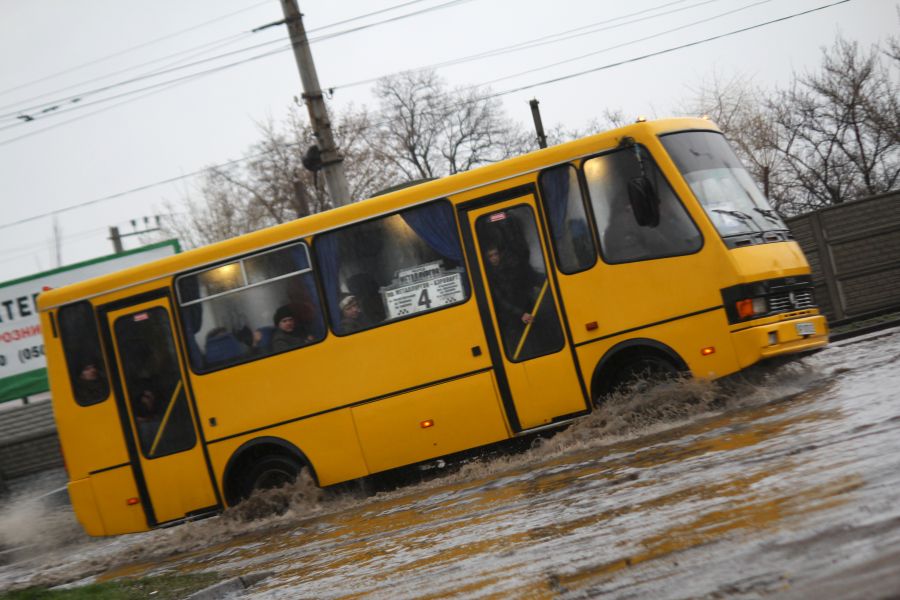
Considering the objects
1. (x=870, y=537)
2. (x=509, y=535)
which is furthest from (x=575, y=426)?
(x=870, y=537)

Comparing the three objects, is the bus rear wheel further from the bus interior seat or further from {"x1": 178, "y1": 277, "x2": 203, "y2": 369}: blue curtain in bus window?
{"x1": 178, "y1": 277, "x2": 203, "y2": 369}: blue curtain in bus window

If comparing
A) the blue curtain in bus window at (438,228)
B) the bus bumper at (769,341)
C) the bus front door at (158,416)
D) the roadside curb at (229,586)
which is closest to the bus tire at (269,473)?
the bus front door at (158,416)

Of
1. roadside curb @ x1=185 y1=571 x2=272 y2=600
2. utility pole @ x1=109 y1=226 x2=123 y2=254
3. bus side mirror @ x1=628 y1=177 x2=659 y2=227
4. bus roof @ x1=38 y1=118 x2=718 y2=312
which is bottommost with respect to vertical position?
roadside curb @ x1=185 y1=571 x2=272 y2=600

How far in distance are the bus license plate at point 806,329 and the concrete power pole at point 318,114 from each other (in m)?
11.3

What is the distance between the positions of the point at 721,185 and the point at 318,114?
11062 mm

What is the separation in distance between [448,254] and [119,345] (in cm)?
439

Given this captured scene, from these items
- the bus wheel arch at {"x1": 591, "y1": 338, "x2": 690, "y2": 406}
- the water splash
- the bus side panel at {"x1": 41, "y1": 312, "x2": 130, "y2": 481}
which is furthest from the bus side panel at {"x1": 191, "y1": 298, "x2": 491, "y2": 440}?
the bus wheel arch at {"x1": 591, "y1": 338, "x2": 690, "y2": 406}

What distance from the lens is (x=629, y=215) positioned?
1127 centimetres

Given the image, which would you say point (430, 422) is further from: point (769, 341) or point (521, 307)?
point (769, 341)

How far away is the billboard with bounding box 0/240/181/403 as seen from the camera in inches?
1104

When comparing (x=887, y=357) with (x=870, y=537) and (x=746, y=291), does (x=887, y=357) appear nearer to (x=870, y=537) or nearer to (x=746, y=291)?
(x=746, y=291)

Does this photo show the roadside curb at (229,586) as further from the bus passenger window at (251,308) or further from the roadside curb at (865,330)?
the roadside curb at (865,330)

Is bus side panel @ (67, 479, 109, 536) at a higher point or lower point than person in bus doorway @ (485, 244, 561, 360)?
lower

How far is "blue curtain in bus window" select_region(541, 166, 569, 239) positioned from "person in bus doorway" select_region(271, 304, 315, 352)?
3227 mm
